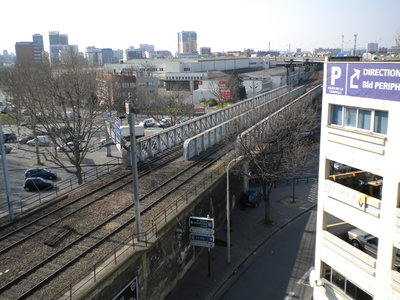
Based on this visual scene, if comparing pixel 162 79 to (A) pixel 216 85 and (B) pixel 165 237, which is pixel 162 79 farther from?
(B) pixel 165 237

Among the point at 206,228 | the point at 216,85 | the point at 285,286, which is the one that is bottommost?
the point at 285,286

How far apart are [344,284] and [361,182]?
3946mm

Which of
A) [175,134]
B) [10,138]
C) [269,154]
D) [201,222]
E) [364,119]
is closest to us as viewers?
[364,119]

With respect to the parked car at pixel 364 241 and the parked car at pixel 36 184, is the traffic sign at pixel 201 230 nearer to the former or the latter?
the parked car at pixel 364 241

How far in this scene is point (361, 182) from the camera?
1441 cm

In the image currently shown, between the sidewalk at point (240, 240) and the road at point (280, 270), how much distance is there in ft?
1.63

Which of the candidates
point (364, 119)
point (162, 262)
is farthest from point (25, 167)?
point (364, 119)

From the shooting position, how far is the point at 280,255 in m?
20.0

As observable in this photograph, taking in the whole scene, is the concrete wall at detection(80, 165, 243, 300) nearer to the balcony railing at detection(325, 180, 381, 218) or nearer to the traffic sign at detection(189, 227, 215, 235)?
the traffic sign at detection(189, 227, 215, 235)

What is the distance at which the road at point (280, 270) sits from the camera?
1666 centimetres

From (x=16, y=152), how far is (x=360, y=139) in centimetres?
3856

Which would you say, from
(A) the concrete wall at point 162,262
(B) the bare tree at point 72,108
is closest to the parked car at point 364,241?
(A) the concrete wall at point 162,262

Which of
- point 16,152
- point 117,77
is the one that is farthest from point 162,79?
point 16,152

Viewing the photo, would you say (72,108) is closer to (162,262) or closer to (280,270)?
(162,262)
